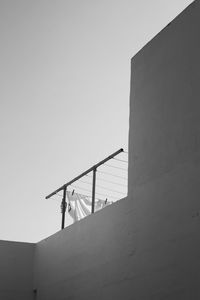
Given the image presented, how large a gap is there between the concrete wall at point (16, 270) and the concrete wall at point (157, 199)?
55.7 inches

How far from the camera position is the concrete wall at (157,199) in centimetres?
456

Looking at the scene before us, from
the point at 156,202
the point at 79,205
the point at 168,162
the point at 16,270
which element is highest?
the point at 79,205

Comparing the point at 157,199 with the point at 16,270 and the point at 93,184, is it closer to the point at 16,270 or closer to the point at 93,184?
the point at 93,184

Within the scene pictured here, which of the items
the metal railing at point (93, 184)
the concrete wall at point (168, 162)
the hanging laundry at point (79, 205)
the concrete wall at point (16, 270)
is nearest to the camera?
the concrete wall at point (168, 162)

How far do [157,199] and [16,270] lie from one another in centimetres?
335

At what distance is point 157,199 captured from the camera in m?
5.02

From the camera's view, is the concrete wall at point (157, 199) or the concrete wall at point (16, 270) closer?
the concrete wall at point (157, 199)

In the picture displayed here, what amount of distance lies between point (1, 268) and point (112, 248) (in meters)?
2.55

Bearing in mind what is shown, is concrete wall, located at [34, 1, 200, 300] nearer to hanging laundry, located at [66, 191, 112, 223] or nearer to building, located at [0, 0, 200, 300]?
building, located at [0, 0, 200, 300]

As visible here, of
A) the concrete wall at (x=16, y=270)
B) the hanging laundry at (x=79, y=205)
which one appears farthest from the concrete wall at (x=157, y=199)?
the concrete wall at (x=16, y=270)

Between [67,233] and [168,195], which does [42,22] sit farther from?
[168,195]

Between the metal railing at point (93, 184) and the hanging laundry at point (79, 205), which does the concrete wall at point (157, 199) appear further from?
the hanging laundry at point (79, 205)

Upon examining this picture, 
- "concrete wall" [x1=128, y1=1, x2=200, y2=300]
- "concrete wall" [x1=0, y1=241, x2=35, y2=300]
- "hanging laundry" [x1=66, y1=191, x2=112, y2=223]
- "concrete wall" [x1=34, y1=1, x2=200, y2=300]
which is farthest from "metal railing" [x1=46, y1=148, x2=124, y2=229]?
"concrete wall" [x1=0, y1=241, x2=35, y2=300]

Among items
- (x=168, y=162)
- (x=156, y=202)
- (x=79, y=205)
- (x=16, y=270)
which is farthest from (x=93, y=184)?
(x=16, y=270)
